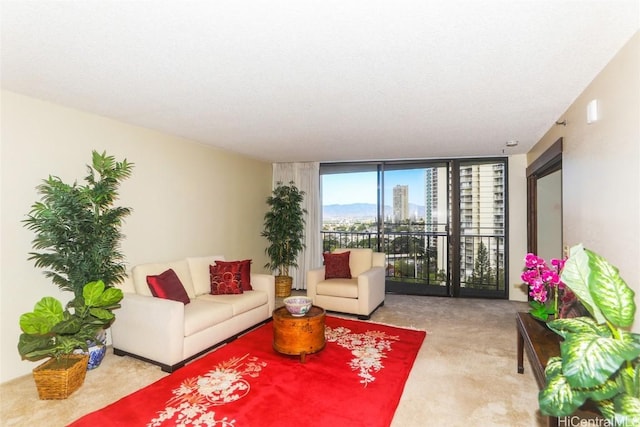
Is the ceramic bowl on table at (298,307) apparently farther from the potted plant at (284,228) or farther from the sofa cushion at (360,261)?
the potted plant at (284,228)

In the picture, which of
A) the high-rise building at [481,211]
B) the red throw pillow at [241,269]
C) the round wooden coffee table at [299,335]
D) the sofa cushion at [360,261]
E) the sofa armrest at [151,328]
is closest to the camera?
the sofa armrest at [151,328]

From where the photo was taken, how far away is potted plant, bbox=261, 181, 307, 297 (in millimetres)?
5922

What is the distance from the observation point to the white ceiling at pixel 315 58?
5.35 ft

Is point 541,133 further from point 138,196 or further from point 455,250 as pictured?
point 138,196

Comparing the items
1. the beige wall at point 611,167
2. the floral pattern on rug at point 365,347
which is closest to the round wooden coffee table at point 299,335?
the floral pattern on rug at point 365,347

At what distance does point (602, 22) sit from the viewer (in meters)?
1.71

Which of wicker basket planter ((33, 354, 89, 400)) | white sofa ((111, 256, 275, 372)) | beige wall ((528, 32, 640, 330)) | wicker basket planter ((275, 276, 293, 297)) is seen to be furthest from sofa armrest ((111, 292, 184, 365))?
beige wall ((528, 32, 640, 330))

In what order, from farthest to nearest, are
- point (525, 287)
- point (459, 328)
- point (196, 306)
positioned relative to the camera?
point (525, 287) → point (459, 328) → point (196, 306)

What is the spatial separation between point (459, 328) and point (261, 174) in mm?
4110

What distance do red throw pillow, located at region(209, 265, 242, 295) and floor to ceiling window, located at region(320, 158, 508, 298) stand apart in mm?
2840

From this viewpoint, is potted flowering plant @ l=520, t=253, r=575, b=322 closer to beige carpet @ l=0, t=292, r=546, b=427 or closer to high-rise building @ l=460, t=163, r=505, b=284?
beige carpet @ l=0, t=292, r=546, b=427

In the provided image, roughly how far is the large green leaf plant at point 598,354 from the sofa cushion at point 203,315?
2762 millimetres

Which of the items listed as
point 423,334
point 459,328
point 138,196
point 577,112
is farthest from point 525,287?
point 138,196

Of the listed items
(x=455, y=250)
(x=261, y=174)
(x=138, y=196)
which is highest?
(x=261, y=174)
